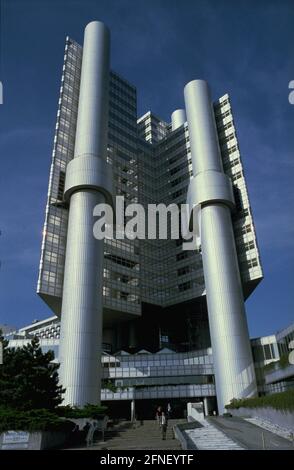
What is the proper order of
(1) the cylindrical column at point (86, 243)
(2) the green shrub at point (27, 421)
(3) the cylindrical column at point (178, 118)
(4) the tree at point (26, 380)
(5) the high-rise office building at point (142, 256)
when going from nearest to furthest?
(2) the green shrub at point (27, 421)
(4) the tree at point (26, 380)
(1) the cylindrical column at point (86, 243)
(5) the high-rise office building at point (142, 256)
(3) the cylindrical column at point (178, 118)

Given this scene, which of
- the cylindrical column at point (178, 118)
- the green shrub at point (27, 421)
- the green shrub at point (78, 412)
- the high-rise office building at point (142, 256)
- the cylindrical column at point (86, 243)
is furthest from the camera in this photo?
the cylindrical column at point (178, 118)

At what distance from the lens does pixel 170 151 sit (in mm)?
94875

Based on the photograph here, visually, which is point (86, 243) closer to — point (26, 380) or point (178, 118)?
point (26, 380)

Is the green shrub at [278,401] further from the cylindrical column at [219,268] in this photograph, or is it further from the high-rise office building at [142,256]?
the high-rise office building at [142,256]

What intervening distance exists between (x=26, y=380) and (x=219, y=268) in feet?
139

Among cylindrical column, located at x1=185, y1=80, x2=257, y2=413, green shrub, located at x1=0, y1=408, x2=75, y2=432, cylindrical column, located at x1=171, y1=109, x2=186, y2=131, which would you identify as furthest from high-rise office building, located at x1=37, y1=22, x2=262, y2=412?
green shrub, located at x1=0, y1=408, x2=75, y2=432

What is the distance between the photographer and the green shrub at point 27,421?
1003 inches

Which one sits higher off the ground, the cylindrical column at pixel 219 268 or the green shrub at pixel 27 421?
the cylindrical column at pixel 219 268

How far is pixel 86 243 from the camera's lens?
63.3 m

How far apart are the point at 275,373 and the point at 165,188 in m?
53.9

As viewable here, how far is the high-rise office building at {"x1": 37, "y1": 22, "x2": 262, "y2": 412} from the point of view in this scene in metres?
59.8

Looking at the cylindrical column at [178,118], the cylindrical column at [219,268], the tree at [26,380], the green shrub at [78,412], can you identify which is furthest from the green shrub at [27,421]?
the cylindrical column at [178,118]

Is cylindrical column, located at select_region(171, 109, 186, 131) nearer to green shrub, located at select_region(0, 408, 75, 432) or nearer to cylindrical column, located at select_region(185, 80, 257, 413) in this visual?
cylindrical column, located at select_region(185, 80, 257, 413)

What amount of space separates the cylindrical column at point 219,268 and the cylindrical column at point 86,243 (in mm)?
18428
